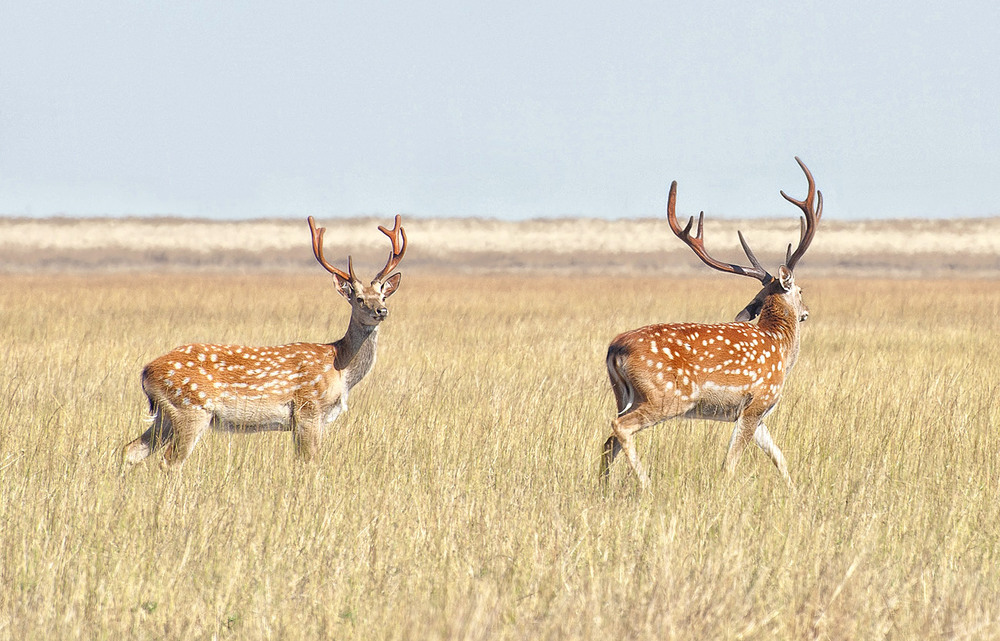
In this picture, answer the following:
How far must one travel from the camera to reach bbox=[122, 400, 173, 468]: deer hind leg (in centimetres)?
642

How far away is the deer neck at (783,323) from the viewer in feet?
23.3

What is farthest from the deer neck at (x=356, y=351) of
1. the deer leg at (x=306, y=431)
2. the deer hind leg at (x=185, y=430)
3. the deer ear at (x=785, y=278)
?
the deer ear at (x=785, y=278)

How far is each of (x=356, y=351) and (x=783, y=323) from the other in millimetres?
2542

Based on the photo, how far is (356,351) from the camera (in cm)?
703

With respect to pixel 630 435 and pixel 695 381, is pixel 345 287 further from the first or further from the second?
pixel 695 381

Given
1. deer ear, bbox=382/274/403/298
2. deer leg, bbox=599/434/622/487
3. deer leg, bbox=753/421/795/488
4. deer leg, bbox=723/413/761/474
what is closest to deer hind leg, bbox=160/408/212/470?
deer ear, bbox=382/274/403/298

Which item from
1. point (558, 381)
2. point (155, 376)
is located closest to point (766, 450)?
point (155, 376)

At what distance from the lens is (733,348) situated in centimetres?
647

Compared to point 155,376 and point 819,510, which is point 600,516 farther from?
point 155,376

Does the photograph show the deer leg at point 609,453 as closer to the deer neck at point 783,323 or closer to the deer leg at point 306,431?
the deer neck at point 783,323

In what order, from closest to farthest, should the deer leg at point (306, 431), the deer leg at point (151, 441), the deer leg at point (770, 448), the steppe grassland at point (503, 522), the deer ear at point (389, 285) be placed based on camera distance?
the steppe grassland at point (503, 522) → the deer leg at point (770, 448) → the deer leg at point (151, 441) → the deer leg at point (306, 431) → the deer ear at point (389, 285)

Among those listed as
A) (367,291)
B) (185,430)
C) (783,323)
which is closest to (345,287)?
(367,291)

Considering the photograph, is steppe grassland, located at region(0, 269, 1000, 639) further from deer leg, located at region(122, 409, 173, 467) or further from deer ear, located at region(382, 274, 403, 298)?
deer ear, located at region(382, 274, 403, 298)

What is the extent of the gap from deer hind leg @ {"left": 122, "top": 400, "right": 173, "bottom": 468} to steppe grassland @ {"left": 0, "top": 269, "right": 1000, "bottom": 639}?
5.7 inches
